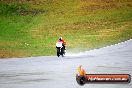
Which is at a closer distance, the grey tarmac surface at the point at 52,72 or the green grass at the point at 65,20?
the grey tarmac surface at the point at 52,72

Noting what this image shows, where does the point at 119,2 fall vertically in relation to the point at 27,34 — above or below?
above

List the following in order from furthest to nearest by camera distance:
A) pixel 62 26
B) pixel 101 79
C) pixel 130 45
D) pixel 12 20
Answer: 1. pixel 12 20
2. pixel 62 26
3. pixel 130 45
4. pixel 101 79

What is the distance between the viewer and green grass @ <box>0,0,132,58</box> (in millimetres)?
61438

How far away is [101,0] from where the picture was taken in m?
91.9

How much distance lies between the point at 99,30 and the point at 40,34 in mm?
9843

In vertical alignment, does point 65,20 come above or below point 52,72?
above

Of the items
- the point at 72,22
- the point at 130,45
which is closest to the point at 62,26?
the point at 72,22

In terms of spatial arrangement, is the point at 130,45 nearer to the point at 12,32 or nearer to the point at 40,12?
the point at 12,32

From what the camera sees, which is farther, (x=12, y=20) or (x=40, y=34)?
(x=12, y=20)

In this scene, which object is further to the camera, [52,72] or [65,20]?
[65,20]

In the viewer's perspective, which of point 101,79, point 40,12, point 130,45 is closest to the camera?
point 101,79

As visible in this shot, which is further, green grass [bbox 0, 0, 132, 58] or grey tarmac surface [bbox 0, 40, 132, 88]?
green grass [bbox 0, 0, 132, 58]

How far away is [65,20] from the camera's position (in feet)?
255

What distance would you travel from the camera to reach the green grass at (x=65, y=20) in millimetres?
61438
